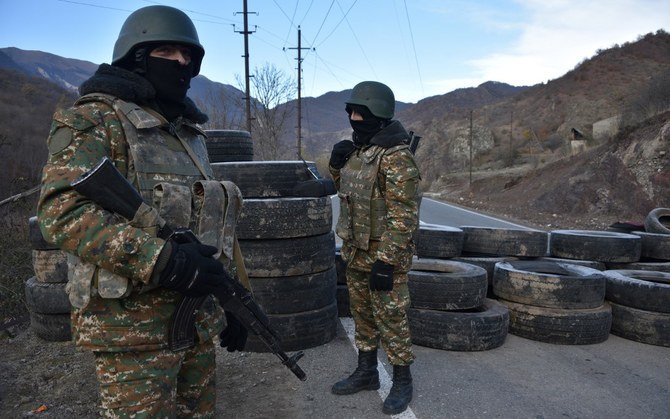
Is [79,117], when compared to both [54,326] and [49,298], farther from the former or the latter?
[54,326]

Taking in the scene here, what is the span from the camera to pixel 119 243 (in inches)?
73.5

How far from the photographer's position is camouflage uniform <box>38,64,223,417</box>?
6.15 feet

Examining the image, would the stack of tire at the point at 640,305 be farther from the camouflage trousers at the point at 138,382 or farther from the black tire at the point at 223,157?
the camouflage trousers at the point at 138,382

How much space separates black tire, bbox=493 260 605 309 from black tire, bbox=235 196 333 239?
228cm

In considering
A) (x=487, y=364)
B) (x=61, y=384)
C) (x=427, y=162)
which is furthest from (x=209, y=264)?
(x=427, y=162)

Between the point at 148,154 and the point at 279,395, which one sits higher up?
the point at 148,154

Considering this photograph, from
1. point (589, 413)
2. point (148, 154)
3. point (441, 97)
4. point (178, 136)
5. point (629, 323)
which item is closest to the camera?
point (148, 154)

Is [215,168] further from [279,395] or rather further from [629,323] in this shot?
[629,323]

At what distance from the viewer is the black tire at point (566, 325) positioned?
4.95 meters

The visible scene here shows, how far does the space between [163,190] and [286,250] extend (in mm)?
2520

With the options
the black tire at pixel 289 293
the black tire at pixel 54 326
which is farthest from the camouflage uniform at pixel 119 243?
the black tire at pixel 54 326

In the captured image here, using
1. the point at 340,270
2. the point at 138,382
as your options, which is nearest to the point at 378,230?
the point at 340,270

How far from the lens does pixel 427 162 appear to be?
2092 inches

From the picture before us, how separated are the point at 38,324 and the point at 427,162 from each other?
5019 cm
